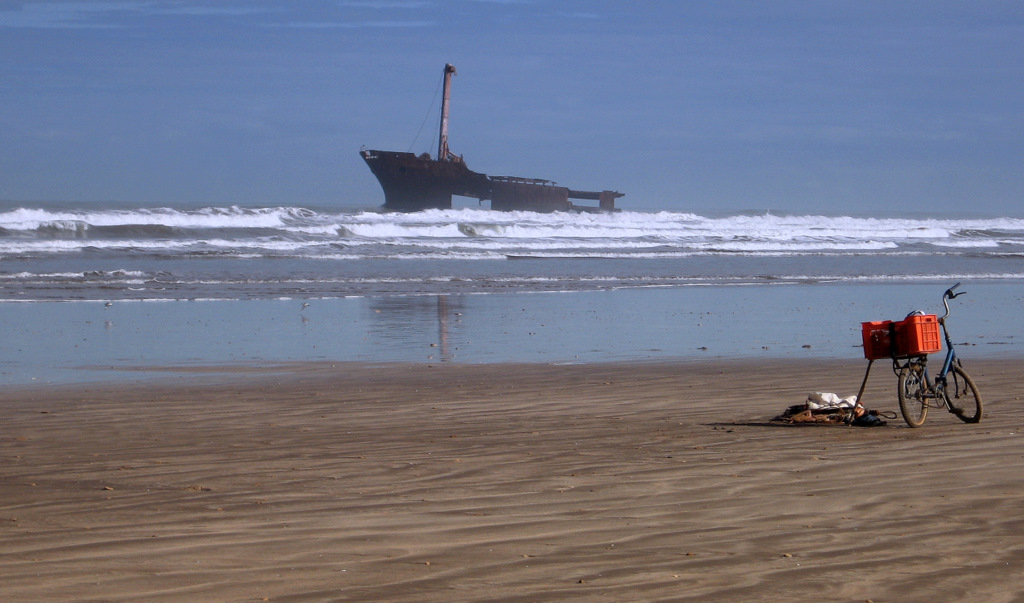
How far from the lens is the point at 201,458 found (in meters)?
5.29

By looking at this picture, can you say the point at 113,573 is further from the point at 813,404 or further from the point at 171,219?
the point at 171,219

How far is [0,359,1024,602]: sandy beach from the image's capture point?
3.29m

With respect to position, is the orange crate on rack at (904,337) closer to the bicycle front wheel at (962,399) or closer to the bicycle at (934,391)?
the bicycle at (934,391)

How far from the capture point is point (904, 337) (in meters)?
6.43

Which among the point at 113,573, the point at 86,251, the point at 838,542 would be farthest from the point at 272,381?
the point at 86,251

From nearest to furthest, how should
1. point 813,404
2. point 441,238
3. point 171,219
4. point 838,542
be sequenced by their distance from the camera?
point 838,542 < point 813,404 < point 441,238 < point 171,219

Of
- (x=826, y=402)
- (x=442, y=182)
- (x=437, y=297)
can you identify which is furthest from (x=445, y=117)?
(x=826, y=402)

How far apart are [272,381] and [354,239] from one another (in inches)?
1027

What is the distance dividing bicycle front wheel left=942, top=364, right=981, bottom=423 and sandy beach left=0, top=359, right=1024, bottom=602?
0.11m

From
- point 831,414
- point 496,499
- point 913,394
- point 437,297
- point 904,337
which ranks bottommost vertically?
point 496,499

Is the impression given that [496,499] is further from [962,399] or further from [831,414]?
[962,399]

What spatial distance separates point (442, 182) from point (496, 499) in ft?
161

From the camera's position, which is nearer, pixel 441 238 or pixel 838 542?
pixel 838 542

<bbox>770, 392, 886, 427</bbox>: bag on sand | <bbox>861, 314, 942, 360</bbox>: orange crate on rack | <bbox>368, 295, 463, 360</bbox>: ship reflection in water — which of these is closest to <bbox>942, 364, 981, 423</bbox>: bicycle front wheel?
<bbox>861, 314, 942, 360</bbox>: orange crate on rack
